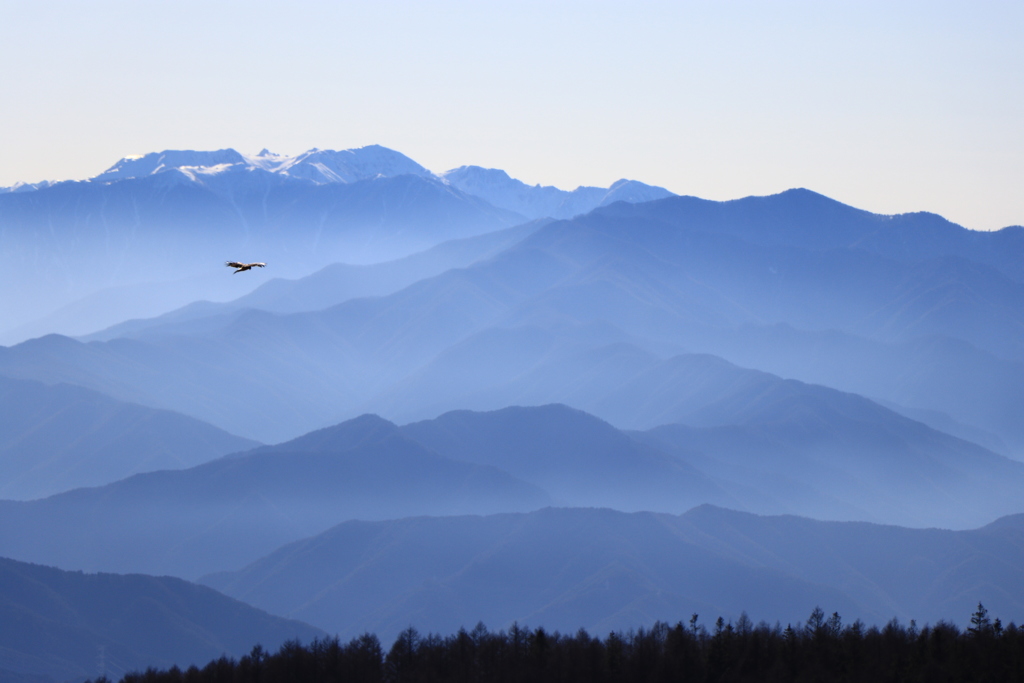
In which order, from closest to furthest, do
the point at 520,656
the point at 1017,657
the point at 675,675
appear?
the point at 1017,657 < the point at 675,675 < the point at 520,656

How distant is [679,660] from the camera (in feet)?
447

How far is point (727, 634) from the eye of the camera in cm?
14062

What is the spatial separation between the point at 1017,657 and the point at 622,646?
4033 cm

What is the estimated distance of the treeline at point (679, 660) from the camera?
129013mm

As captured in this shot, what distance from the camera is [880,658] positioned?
135 metres

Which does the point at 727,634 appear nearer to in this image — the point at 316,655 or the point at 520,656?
the point at 520,656

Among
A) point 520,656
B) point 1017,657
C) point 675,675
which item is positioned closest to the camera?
point 1017,657

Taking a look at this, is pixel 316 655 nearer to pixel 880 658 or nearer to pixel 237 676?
pixel 237 676

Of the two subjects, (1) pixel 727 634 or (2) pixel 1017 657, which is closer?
(2) pixel 1017 657

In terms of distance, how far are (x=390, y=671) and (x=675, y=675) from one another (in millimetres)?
29326

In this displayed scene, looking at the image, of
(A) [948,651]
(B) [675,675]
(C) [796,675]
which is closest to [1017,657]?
(A) [948,651]

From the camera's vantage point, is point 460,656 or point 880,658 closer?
point 880,658

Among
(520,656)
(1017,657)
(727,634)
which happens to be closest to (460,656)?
(520,656)

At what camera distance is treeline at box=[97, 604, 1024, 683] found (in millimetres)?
129013
